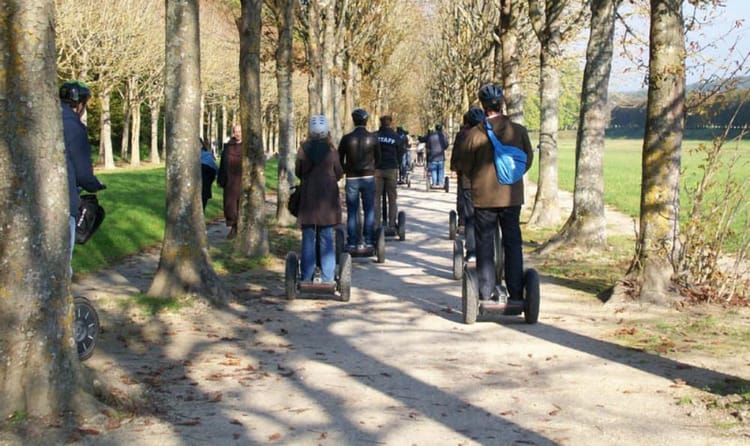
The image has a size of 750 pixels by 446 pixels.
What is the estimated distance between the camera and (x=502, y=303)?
8.83 meters

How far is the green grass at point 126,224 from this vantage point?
13.8 m

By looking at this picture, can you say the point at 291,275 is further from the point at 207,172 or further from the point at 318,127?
the point at 207,172

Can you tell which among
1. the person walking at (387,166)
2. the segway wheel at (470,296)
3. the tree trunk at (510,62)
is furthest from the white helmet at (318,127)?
the tree trunk at (510,62)

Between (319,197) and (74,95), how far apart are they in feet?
10.9


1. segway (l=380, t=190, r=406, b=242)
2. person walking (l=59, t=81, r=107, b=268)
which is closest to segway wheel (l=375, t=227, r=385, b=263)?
segway (l=380, t=190, r=406, b=242)

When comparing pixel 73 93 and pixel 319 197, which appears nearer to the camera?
pixel 73 93

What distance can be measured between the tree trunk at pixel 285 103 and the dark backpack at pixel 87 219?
10.5 m

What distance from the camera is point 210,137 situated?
227 feet

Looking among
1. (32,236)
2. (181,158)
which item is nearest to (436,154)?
→ (181,158)

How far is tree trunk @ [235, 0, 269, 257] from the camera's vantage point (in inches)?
533

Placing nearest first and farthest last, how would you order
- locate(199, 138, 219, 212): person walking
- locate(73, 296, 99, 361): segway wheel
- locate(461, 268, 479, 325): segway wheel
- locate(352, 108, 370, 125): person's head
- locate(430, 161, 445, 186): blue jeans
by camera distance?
locate(73, 296, 99, 361): segway wheel → locate(461, 268, 479, 325): segway wheel → locate(352, 108, 370, 125): person's head → locate(199, 138, 219, 212): person walking → locate(430, 161, 445, 186): blue jeans

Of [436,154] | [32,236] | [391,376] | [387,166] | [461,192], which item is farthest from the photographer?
[436,154]

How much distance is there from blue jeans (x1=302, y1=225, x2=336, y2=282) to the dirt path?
0.34m

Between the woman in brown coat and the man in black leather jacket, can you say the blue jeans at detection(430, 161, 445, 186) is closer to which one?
the man in black leather jacket
